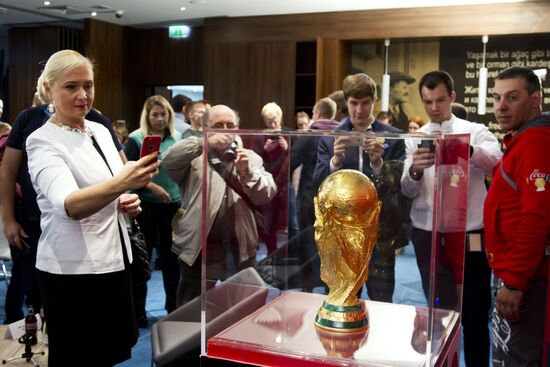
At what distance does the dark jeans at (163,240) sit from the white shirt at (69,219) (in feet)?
6.29

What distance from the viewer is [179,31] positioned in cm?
A: 1030

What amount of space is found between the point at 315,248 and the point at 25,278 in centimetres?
209

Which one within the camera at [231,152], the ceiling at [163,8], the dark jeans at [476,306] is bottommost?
the dark jeans at [476,306]

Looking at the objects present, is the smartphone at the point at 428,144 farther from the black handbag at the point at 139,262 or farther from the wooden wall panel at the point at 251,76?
the wooden wall panel at the point at 251,76

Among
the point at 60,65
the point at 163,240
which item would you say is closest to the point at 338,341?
the point at 60,65

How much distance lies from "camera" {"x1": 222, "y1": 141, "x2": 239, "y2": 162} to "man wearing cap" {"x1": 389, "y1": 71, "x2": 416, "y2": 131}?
7.26 m

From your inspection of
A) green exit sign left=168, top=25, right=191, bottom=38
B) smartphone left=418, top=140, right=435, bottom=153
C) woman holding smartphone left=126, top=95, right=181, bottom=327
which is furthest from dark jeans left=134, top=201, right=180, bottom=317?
green exit sign left=168, top=25, right=191, bottom=38

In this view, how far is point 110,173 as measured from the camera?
1.96 m

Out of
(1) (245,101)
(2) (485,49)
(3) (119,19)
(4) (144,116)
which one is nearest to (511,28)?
(2) (485,49)

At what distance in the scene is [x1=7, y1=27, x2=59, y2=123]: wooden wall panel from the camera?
33.6 feet

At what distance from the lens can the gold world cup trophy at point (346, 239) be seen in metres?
1.63

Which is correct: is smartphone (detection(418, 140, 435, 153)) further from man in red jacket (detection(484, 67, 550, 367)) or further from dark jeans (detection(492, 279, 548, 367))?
dark jeans (detection(492, 279, 548, 367))

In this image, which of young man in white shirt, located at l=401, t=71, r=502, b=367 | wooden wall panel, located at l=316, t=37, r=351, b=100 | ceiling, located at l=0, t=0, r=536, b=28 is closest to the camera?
young man in white shirt, located at l=401, t=71, r=502, b=367

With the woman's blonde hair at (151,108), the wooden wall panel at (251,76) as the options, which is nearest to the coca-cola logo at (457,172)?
the woman's blonde hair at (151,108)
